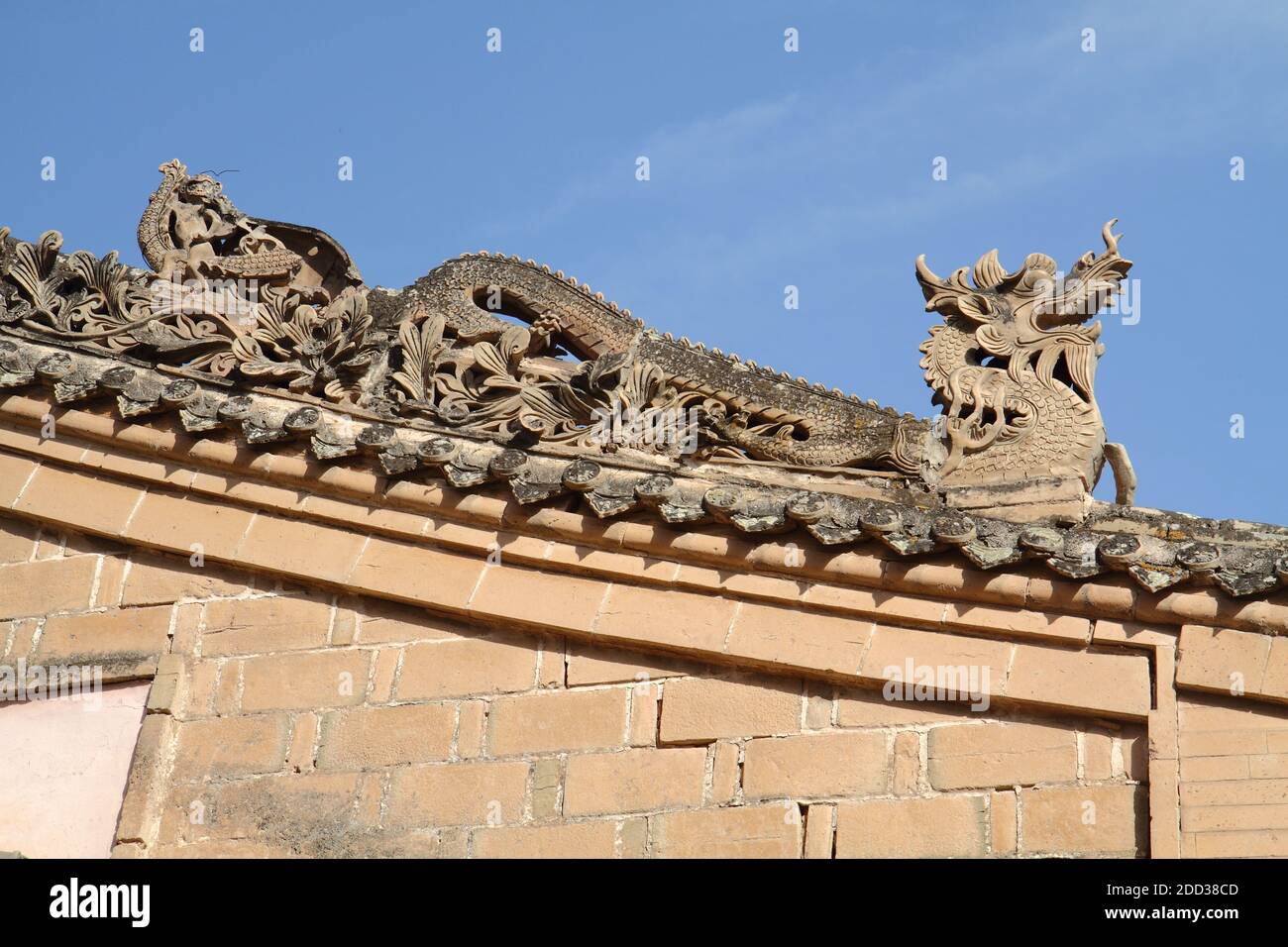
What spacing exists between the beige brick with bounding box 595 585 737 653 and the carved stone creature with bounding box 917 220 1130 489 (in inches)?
53.9

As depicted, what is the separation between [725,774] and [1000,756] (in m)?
1.27

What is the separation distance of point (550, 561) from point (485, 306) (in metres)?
2.03

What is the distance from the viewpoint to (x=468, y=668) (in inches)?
423

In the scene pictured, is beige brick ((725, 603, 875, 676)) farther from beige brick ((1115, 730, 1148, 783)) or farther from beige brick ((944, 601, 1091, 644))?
beige brick ((1115, 730, 1148, 783))

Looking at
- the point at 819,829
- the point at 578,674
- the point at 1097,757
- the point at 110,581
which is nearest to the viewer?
the point at 1097,757

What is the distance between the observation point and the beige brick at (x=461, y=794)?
10359 millimetres

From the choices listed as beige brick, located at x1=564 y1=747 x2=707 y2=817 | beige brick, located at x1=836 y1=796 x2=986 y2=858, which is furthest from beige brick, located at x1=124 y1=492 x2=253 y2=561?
beige brick, located at x1=836 y1=796 x2=986 y2=858

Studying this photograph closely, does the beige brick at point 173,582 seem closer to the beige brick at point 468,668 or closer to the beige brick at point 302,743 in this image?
the beige brick at point 302,743

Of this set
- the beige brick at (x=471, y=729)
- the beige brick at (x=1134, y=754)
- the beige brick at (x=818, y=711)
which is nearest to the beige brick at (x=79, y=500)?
the beige brick at (x=471, y=729)

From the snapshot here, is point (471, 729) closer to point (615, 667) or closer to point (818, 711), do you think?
point (615, 667)

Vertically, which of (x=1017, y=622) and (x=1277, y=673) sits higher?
(x=1017, y=622)

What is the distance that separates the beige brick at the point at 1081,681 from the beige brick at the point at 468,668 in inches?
93.5

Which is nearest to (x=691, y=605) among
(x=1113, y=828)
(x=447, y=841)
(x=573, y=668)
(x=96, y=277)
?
(x=573, y=668)

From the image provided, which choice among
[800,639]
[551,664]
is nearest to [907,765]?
[800,639]
